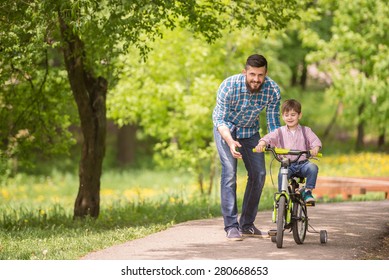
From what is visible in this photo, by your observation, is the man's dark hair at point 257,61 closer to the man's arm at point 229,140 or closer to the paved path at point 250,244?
the man's arm at point 229,140

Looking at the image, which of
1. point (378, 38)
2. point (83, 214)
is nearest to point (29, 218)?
point (83, 214)

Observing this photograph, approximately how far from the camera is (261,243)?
8352 millimetres

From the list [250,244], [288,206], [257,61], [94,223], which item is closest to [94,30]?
[94,223]

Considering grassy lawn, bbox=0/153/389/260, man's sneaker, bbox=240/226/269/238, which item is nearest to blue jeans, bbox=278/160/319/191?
man's sneaker, bbox=240/226/269/238

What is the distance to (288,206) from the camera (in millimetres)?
7898

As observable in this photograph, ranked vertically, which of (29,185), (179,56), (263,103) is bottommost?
(29,185)

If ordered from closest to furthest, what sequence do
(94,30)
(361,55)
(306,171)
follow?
1. (306,171)
2. (94,30)
3. (361,55)

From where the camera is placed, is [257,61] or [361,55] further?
[361,55]

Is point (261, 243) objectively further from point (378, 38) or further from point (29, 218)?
point (378, 38)

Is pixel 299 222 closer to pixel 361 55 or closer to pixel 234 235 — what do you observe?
pixel 234 235

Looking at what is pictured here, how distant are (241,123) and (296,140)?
69 cm

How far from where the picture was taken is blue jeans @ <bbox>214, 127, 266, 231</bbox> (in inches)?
329

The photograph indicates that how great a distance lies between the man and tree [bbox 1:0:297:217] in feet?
5.48
